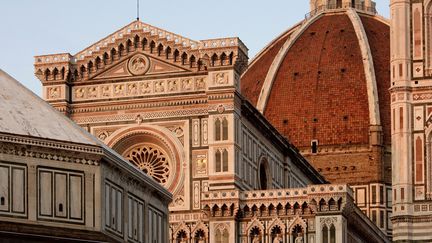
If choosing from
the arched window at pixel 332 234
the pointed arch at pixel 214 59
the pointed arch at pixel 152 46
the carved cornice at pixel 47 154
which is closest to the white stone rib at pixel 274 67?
the pointed arch at pixel 152 46

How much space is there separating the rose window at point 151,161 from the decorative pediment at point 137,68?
237 cm

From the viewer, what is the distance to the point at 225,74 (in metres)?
51.4

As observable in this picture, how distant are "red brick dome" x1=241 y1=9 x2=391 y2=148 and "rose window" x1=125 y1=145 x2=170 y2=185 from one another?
29.7 meters

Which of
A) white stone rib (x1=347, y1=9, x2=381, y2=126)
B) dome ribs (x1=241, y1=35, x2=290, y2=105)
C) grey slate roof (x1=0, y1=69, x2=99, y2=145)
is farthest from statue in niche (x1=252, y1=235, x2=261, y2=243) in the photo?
dome ribs (x1=241, y1=35, x2=290, y2=105)

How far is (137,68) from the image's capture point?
5272 cm

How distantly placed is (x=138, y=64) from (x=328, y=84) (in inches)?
1290

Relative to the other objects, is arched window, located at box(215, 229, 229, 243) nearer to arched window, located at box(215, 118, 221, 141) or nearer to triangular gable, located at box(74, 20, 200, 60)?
arched window, located at box(215, 118, 221, 141)

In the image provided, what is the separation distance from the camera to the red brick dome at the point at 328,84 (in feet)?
271

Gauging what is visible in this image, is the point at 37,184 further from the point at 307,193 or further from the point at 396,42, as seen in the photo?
the point at 396,42

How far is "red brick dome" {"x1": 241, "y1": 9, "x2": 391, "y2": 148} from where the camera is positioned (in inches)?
3248

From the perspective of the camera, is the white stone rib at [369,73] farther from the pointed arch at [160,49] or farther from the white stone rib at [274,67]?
the pointed arch at [160,49]

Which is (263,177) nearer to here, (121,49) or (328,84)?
(121,49)

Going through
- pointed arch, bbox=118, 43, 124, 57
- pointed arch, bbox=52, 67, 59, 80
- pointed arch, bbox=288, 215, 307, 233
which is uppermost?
pointed arch, bbox=118, 43, 124, 57


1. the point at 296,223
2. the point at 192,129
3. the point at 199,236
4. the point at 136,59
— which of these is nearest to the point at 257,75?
the point at 136,59
